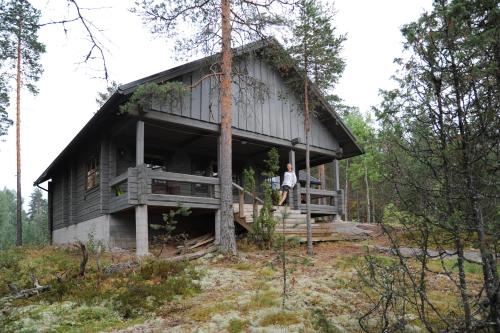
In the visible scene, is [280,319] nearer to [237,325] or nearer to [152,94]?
[237,325]

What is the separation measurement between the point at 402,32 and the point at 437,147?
4.27ft

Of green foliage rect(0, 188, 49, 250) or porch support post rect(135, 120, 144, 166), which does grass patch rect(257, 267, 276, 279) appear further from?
green foliage rect(0, 188, 49, 250)

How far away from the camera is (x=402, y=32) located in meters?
4.29

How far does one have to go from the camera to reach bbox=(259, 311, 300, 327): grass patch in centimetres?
476

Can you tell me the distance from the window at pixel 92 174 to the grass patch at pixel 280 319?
34.9 ft

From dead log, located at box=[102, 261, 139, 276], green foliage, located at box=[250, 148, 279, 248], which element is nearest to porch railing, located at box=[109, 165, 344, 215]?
green foliage, located at box=[250, 148, 279, 248]

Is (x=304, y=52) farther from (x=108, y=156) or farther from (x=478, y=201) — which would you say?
(x=478, y=201)

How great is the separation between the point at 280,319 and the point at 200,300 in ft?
5.06

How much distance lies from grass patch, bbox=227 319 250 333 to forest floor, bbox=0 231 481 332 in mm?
12

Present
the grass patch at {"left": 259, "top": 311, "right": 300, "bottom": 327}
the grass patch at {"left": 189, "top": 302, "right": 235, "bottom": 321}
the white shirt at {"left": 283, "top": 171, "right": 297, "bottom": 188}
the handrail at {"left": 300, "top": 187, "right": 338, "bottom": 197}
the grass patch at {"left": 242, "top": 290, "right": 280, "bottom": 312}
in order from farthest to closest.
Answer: the handrail at {"left": 300, "top": 187, "right": 338, "bottom": 197}, the white shirt at {"left": 283, "top": 171, "right": 297, "bottom": 188}, the grass patch at {"left": 242, "top": 290, "right": 280, "bottom": 312}, the grass patch at {"left": 189, "top": 302, "right": 235, "bottom": 321}, the grass patch at {"left": 259, "top": 311, "right": 300, "bottom": 327}

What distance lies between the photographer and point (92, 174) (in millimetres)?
14656

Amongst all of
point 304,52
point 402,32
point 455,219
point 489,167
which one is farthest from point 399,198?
point 304,52

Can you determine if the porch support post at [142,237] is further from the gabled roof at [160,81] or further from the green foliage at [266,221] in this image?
the gabled roof at [160,81]

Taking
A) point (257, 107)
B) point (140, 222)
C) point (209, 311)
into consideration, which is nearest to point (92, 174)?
point (140, 222)
